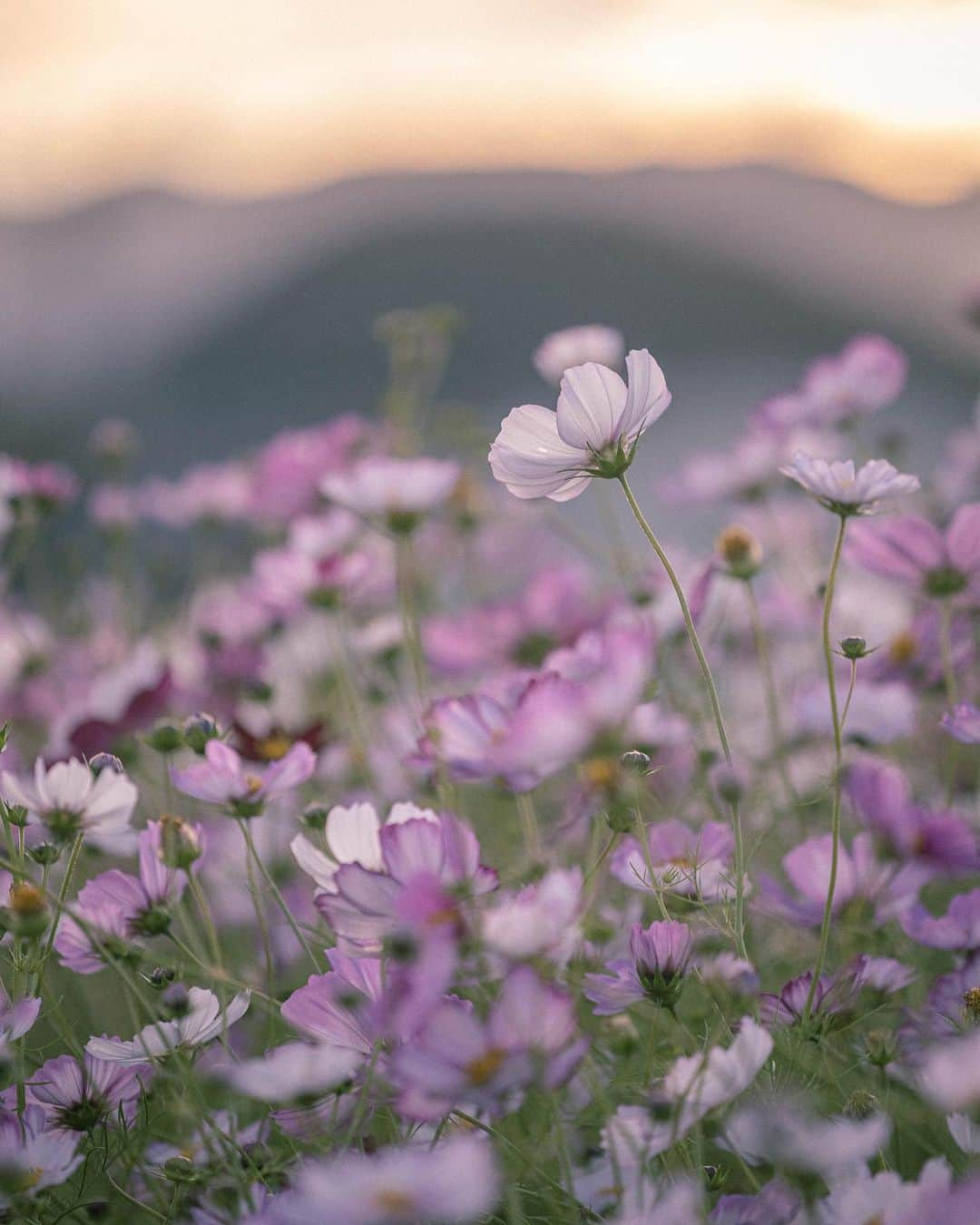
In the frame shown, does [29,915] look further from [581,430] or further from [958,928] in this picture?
[958,928]

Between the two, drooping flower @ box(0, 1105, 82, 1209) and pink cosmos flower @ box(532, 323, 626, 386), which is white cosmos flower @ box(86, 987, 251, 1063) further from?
pink cosmos flower @ box(532, 323, 626, 386)

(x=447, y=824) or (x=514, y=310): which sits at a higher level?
(x=447, y=824)

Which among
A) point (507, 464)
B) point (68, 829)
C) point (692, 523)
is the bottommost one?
point (692, 523)

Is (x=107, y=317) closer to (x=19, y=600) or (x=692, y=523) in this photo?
(x=19, y=600)

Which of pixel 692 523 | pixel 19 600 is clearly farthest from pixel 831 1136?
pixel 19 600

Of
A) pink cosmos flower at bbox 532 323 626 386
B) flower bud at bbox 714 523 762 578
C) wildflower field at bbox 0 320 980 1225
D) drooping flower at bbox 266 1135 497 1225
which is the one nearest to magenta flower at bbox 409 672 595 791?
wildflower field at bbox 0 320 980 1225

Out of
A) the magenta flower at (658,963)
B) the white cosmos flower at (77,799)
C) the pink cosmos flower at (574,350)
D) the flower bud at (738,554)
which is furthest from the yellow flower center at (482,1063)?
the pink cosmos flower at (574,350)

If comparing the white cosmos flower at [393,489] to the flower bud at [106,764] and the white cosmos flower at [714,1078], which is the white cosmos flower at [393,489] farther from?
the white cosmos flower at [714,1078]
